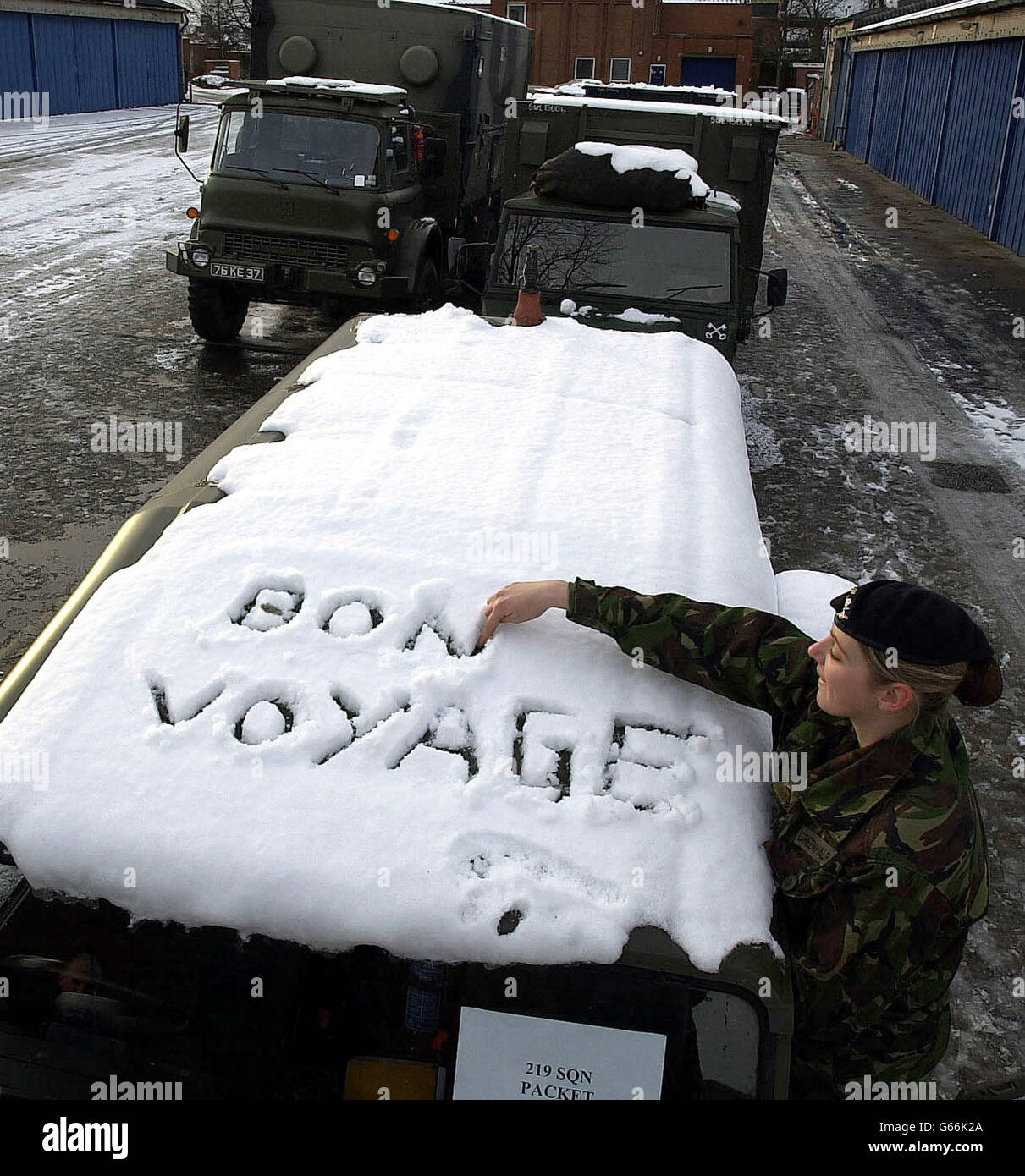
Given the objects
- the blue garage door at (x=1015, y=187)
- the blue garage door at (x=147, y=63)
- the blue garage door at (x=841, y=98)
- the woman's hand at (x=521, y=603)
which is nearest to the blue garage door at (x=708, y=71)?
the blue garage door at (x=841, y=98)

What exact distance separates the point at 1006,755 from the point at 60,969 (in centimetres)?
354

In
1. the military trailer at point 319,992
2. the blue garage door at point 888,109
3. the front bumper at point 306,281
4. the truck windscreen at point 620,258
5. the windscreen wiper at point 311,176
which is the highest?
the blue garage door at point 888,109

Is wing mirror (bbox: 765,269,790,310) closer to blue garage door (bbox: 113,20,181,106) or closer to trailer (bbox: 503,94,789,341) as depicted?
trailer (bbox: 503,94,789,341)

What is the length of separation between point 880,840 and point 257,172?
7.99 m

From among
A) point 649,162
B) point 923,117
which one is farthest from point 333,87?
point 923,117

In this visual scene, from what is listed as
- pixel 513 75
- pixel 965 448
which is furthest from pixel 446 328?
pixel 513 75

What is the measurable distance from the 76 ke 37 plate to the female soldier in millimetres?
7156

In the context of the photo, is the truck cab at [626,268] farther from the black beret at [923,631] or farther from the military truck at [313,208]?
the black beret at [923,631]

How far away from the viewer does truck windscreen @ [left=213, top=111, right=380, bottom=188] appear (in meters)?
8.52

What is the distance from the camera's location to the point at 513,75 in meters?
12.7

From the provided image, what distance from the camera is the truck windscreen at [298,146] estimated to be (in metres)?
8.52

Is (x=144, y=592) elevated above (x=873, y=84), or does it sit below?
below

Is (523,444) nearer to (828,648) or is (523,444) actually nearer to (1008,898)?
(828,648)

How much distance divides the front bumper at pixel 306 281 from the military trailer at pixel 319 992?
5.77 meters
